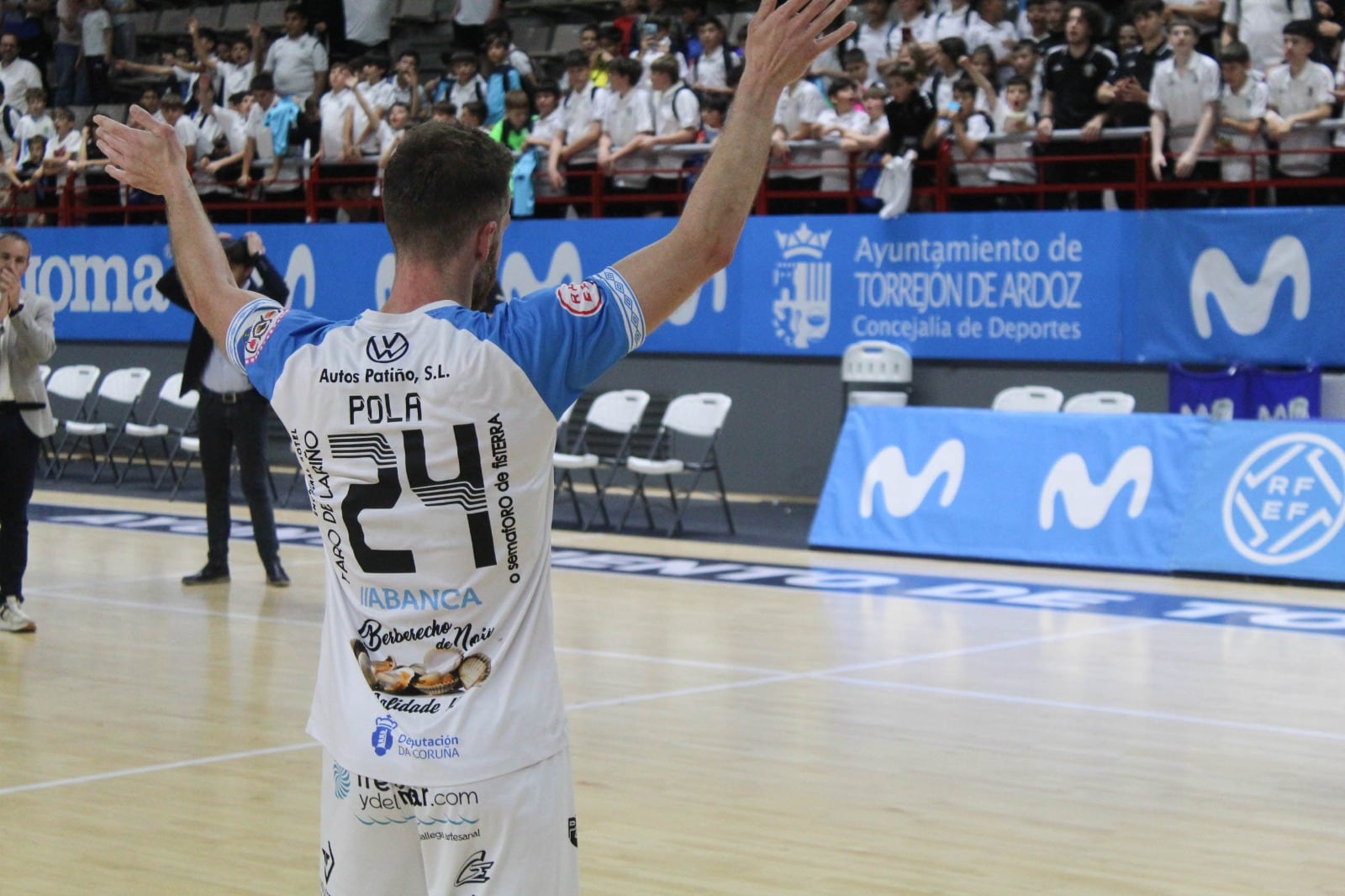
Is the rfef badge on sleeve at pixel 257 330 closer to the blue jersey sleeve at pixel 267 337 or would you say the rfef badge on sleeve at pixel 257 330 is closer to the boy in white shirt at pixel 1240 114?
the blue jersey sleeve at pixel 267 337

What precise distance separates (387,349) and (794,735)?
5193mm

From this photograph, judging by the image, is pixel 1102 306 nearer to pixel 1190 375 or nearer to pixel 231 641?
pixel 1190 375

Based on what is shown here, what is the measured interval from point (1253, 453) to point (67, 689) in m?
8.63

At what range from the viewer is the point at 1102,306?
15938 mm

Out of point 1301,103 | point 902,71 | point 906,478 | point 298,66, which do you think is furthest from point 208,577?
point 298,66

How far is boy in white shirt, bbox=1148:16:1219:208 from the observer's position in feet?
48.9

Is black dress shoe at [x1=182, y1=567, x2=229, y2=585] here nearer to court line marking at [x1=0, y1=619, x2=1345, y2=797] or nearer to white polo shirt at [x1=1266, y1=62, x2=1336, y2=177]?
court line marking at [x1=0, y1=619, x2=1345, y2=797]

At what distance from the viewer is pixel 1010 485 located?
14023 millimetres

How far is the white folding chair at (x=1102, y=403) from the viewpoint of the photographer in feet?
49.3

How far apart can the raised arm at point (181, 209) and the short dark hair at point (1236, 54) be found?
13050 mm

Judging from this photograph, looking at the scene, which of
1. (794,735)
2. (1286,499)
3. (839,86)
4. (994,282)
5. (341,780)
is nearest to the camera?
(341,780)

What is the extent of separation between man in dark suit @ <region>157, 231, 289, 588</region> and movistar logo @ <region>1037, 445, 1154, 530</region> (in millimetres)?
5977

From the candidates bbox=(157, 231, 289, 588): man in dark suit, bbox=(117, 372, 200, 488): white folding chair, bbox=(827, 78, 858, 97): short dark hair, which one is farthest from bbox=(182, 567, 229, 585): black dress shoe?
bbox=(827, 78, 858, 97): short dark hair

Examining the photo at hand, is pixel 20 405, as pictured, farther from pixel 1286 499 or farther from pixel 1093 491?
pixel 1286 499
